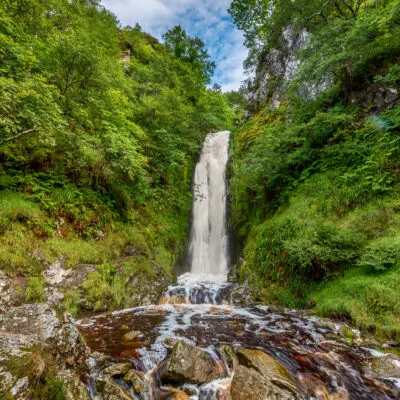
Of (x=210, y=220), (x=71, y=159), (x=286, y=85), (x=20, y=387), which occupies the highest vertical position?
(x=286, y=85)

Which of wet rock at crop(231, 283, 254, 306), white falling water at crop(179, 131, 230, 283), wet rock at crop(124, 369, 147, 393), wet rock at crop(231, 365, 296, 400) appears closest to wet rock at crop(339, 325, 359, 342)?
wet rock at crop(231, 365, 296, 400)

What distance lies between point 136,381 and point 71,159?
723 centimetres

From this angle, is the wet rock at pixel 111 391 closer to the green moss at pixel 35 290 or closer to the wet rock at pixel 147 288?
the green moss at pixel 35 290

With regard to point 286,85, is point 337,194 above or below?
below

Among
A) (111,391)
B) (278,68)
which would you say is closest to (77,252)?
(111,391)

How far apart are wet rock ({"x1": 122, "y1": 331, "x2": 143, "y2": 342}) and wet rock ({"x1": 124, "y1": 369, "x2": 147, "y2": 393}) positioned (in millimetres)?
1333

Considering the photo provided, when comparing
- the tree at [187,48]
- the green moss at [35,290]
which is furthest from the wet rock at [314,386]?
the tree at [187,48]

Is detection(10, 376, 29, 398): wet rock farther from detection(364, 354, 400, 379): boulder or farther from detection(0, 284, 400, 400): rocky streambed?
detection(364, 354, 400, 379): boulder

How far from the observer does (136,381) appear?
10.3ft

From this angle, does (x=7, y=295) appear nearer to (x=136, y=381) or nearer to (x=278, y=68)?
(x=136, y=381)

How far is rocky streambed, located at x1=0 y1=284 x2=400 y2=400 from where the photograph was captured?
2.49 metres

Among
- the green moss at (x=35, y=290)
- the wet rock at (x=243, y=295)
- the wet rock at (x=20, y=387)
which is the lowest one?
the wet rock at (x=243, y=295)

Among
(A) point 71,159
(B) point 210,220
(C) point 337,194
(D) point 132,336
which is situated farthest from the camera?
(B) point 210,220

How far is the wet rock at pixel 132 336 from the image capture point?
450 centimetres
